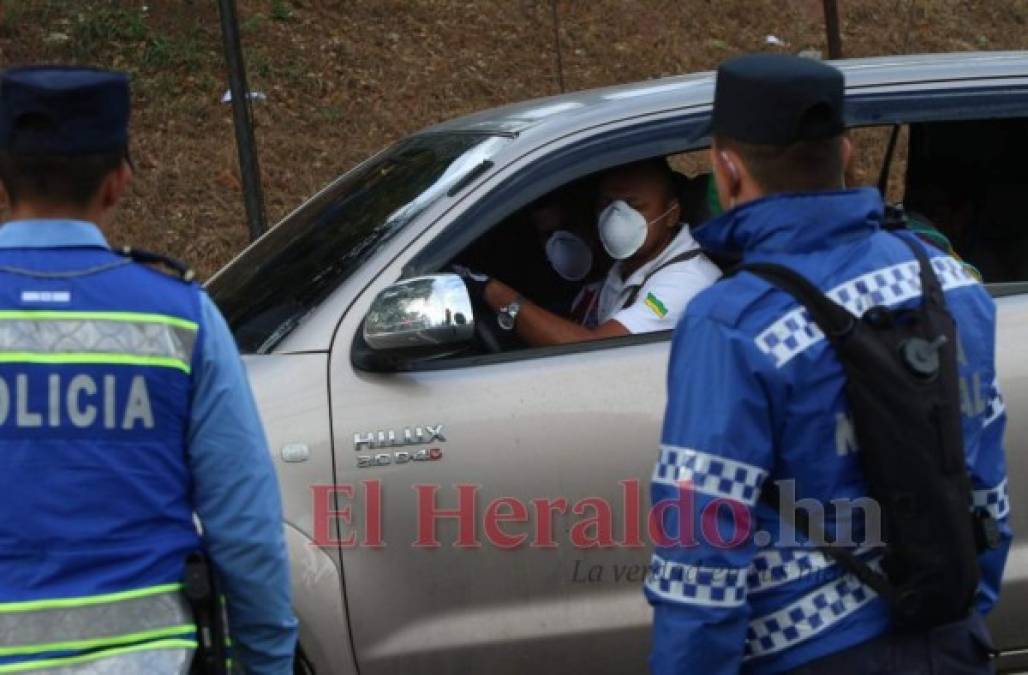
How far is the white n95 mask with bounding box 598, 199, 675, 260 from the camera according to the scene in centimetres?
444

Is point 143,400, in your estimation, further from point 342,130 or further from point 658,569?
point 342,130

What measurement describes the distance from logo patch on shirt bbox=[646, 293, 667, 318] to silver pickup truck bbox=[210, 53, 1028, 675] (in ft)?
0.29

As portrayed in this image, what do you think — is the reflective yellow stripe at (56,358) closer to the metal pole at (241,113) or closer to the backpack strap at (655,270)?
the backpack strap at (655,270)

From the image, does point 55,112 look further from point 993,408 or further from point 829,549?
point 993,408

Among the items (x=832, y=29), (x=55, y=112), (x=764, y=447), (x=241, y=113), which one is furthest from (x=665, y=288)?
(x=832, y=29)

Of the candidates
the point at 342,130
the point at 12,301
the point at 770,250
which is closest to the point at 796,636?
the point at 770,250

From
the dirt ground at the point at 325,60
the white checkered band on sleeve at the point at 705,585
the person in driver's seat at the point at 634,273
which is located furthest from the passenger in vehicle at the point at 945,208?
the dirt ground at the point at 325,60

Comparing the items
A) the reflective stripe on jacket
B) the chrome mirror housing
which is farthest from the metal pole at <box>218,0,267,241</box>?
the reflective stripe on jacket

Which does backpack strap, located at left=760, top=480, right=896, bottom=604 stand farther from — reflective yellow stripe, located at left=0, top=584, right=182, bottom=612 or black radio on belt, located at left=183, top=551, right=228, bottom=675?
reflective yellow stripe, located at left=0, top=584, right=182, bottom=612

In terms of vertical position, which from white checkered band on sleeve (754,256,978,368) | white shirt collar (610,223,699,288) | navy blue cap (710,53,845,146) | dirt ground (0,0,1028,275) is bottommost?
dirt ground (0,0,1028,275)

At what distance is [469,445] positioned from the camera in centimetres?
388

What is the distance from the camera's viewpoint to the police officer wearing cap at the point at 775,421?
7.86 ft

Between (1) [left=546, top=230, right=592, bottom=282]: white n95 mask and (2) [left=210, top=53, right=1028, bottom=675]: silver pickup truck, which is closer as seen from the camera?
(2) [left=210, top=53, right=1028, bottom=675]: silver pickup truck

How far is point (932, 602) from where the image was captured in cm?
243
